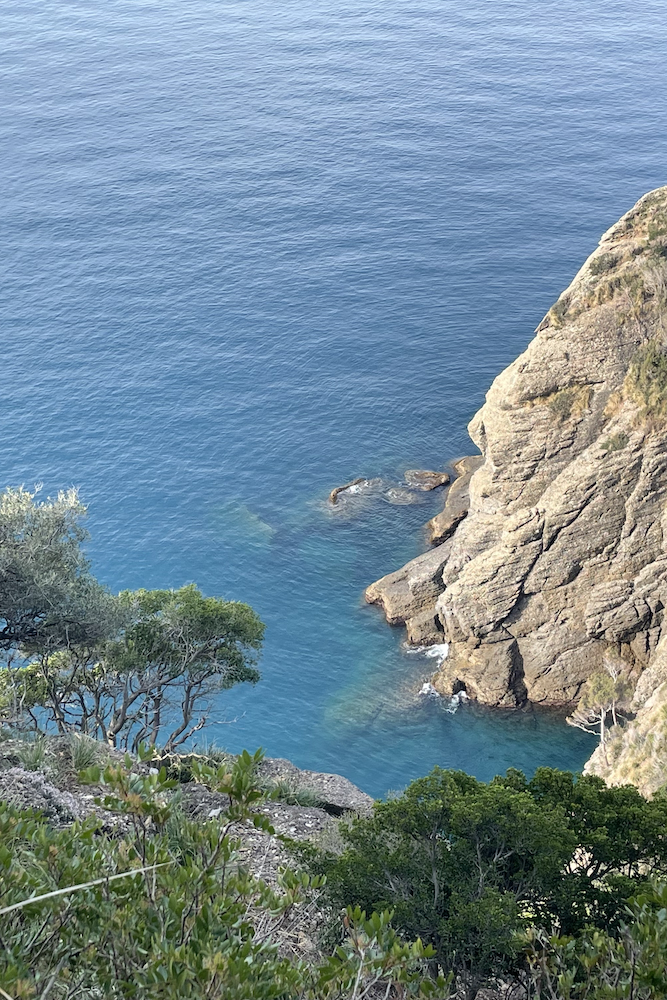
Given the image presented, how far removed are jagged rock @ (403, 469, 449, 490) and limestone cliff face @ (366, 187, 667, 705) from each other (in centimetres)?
1211

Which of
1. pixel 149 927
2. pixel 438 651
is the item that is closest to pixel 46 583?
pixel 149 927

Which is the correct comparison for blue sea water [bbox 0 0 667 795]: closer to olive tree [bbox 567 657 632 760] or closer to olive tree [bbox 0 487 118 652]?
olive tree [bbox 567 657 632 760]

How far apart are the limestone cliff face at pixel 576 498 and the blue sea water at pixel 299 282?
3.64 meters

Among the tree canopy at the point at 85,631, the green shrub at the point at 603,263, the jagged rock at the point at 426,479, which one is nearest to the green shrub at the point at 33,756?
the tree canopy at the point at 85,631

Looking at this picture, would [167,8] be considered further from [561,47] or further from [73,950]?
[73,950]

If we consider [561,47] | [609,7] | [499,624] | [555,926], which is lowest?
[555,926]

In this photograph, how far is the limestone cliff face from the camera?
48.2 metres

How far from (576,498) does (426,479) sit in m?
18.3

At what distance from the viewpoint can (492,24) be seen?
15238cm

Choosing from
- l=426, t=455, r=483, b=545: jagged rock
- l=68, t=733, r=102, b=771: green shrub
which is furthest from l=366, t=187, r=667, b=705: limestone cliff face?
l=68, t=733, r=102, b=771: green shrub

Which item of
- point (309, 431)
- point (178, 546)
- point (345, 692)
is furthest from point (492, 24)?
point (345, 692)

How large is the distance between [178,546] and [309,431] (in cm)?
1567

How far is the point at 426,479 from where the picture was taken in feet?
217

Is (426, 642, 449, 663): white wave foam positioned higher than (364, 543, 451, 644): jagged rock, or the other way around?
(364, 543, 451, 644): jagged rock
